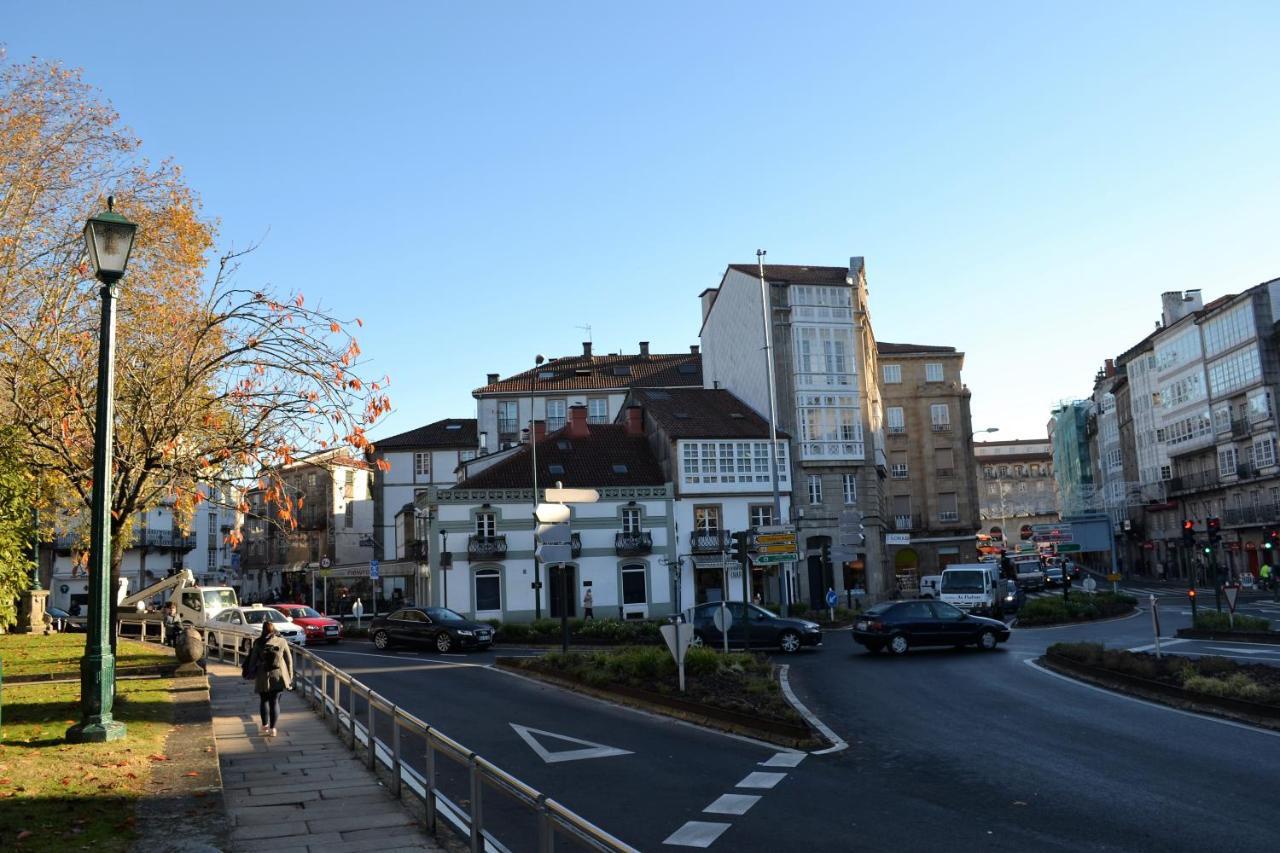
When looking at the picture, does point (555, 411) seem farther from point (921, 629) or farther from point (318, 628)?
point (921, 629)

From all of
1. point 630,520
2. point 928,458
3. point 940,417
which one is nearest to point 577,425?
point 630,520

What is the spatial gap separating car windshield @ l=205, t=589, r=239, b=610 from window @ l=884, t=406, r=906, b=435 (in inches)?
2024

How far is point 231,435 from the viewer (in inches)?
625

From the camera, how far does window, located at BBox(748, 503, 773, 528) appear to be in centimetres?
5394

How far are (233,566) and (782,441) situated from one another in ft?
170

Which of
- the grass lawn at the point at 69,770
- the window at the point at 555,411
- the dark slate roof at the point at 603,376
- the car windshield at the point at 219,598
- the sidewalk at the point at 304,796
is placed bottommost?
the sidewalk at the point at 304,796

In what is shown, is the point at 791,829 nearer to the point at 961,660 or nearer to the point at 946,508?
the point at 961,660

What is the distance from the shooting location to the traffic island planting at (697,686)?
15.4 m

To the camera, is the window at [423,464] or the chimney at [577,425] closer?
the chimney at [577,425]

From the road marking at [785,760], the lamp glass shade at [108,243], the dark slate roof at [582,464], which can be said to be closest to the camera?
the lamp glass shade at [108,243]

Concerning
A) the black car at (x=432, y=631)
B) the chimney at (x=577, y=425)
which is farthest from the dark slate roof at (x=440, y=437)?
the black car at (x=432, y=631)

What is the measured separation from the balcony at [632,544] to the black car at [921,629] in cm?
2454

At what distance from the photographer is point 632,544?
51.5 metres

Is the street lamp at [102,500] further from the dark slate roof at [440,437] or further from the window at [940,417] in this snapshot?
the window at [940,417]
